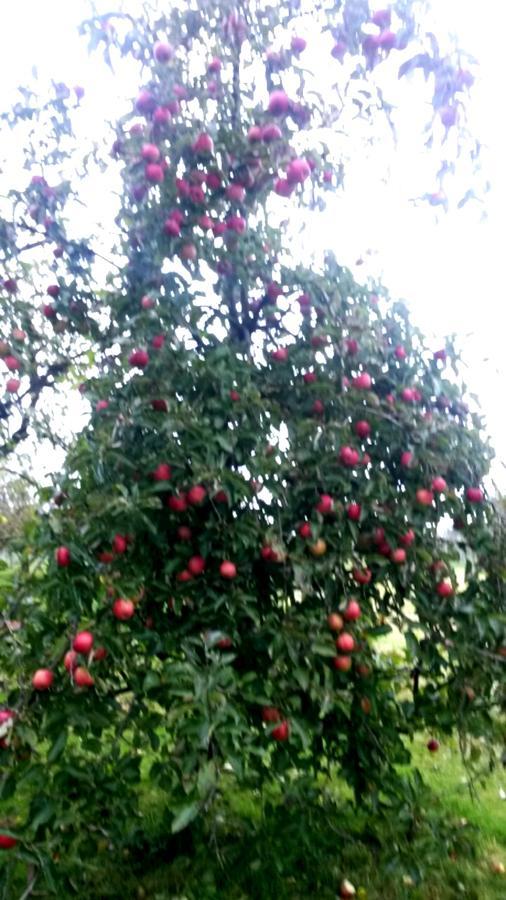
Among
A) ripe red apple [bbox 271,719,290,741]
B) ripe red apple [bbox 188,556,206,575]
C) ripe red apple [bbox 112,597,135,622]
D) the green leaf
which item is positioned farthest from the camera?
ripe red apple [bbox 188,556,206,575]

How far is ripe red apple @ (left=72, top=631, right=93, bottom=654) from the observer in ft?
6.68

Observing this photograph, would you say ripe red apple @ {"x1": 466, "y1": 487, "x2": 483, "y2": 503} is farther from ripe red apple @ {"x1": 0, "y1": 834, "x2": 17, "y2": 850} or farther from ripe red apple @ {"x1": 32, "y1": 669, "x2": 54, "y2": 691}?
ripe red apple @ {"x1": 0, "y1": 834, "x2": 17, "y2": 850}

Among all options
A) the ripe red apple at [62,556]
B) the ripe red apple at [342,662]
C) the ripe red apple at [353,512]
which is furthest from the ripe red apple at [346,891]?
the ripe red apple at [62,556]

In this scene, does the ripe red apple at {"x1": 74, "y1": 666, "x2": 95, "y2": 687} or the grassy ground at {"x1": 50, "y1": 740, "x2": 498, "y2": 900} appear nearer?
the ripe red apple at {"x1": 74, "y1": 666, "x2": 95, "y2": 687}

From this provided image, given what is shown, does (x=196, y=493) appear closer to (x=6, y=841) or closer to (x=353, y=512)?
(x=353, y=512)

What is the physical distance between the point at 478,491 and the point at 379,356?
0.59 meters

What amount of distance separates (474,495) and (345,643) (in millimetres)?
731

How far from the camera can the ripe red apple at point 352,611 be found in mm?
2365

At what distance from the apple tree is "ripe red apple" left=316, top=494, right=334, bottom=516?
0.06ft

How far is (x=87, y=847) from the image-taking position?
9.36 ft

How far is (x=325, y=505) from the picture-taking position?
7.91 ft

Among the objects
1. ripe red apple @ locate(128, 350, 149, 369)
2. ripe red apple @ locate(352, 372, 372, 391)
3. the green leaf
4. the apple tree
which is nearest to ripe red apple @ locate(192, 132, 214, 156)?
the apple tree

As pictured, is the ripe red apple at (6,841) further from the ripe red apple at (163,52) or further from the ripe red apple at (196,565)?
the ripe red apple at (163,52)

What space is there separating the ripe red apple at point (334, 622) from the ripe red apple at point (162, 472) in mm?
648
